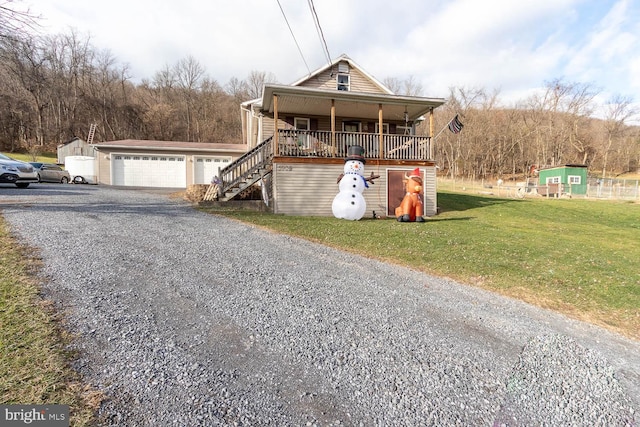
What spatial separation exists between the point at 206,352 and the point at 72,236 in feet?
16.1

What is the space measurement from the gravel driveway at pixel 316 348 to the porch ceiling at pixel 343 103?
8581 millimetres

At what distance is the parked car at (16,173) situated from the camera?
12688 millimetres

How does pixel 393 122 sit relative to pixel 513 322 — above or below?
above

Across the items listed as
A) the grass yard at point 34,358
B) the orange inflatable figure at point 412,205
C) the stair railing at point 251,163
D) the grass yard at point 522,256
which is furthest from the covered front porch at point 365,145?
the grass yard at point 34,358

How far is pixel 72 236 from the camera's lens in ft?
18.7

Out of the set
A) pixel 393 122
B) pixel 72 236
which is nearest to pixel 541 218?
pixel 393 122

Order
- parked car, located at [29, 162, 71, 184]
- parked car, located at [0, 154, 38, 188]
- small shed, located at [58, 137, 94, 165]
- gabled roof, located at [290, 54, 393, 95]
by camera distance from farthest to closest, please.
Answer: small shed, located at [58, 137, 94, 165]
parked car, located at [29, 162, 71, 184]
gabled roof, located at [290, 54, 393, 95]
parked car, located at [0, 154, 38, 188]

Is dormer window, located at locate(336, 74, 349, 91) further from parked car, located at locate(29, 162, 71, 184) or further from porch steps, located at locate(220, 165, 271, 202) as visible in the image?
parked car, located at locate(29, 162, 71, 184)

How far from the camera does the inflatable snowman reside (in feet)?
34.3

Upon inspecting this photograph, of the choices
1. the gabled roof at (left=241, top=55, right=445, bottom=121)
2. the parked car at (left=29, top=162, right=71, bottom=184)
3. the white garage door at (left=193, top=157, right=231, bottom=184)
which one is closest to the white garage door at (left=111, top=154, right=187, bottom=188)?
the white garage door at (left=193, top=157, right=231, bottom=184)

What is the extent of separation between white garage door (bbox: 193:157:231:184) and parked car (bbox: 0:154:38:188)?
339 inches

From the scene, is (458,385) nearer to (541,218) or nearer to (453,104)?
(541,218)

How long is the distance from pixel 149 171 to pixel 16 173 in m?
7.78

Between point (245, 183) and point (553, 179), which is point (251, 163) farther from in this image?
point (553, 179)
